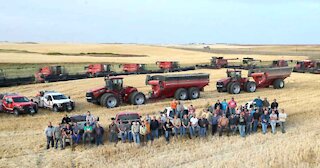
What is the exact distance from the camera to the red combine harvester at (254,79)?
27.7m

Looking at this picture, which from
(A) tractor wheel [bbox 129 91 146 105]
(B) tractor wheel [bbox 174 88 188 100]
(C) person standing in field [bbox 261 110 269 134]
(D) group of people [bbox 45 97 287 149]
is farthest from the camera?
(B) tractor wheel [bbox 174 88 188 100]

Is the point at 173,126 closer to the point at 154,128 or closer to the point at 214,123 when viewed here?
the point at 154,128

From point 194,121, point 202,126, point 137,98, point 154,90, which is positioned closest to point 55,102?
point 137,98

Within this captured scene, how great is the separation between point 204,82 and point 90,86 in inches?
374

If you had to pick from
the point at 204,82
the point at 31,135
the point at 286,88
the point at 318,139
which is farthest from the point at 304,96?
the point at 31,135

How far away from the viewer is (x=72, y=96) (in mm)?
27047

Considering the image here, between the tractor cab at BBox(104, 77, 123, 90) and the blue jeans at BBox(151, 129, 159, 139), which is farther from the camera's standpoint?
the tractor cab at BBox(104, 77, 123, 90)

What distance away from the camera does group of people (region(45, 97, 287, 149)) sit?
16.2 m

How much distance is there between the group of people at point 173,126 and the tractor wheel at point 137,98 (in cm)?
488

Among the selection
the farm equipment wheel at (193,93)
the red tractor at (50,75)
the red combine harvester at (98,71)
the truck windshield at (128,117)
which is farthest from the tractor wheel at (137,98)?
the red combine harvester at (98,71)

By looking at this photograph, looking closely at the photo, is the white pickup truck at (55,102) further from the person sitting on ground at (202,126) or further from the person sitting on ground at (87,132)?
the person sitting on ground at (202,126)

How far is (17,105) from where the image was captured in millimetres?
21453

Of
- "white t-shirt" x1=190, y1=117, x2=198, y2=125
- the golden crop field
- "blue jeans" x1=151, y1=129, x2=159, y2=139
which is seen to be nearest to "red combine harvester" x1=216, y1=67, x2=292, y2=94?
the golden crop field

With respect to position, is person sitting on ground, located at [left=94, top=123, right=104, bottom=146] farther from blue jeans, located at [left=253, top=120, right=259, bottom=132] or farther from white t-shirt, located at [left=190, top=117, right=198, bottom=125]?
blue jeans, located at [left=253, top=120, right=259, bottom=132]
